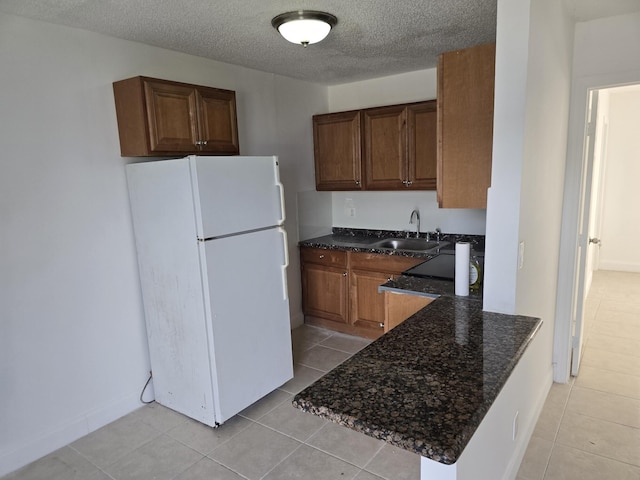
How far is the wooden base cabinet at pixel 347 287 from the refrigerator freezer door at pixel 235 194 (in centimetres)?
112

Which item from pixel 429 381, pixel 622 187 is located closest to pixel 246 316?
pixel 429 381

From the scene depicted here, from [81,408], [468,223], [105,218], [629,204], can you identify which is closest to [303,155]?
[468,223]

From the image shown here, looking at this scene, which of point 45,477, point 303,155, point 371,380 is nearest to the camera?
point 371,380

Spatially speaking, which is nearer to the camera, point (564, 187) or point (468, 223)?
point (564, 187)

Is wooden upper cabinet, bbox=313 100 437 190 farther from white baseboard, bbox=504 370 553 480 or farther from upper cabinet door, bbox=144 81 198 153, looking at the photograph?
white baseboard, bbox=504 370 553 480

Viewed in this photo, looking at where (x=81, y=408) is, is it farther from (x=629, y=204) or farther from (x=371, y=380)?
(x=629, y=204)

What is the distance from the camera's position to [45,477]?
7.10 feet

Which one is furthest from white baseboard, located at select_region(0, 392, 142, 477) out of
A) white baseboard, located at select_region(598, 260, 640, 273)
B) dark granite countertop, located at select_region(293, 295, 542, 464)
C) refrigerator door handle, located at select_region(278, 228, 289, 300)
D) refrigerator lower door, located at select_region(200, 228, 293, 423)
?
white baseboard, located at select_region(598, 260, 640, 273)

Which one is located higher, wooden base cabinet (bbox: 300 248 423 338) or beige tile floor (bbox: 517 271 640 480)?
wooden base cabinet (bbox: 300 248 423 338)

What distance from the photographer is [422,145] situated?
3.46 m

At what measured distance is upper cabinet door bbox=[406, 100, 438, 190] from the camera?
3.40m

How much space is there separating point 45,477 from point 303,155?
3136 millimetres

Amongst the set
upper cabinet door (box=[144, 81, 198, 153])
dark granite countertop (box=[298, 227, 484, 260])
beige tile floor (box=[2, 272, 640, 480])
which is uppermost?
upper cabinet door (box=[144, 81, 198, 153])

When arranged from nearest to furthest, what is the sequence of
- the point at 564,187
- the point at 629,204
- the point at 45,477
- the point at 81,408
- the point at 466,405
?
the point at 466,405, the point at 45,477, the point at 81,408, the point at 564,187, the point at 629,204
